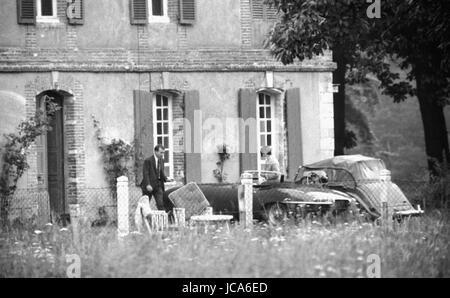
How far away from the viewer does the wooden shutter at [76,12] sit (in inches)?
991

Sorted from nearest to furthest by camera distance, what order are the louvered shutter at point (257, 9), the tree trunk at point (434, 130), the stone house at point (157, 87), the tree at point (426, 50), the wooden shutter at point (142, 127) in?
1. the tree at point (426, 50)
2. the stone house at point (157, 87)
3. the wooden shutter at point (142, 127)
4. the louvered shutter at point (257, 9)
5. the tree trunk at point (434, 130)

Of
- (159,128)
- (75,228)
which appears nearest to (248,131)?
(159,128)

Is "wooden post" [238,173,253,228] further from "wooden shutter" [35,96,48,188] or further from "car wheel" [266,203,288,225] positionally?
"wooden shutter" [35,96,48,188]

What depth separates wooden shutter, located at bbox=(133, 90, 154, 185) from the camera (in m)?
25.8

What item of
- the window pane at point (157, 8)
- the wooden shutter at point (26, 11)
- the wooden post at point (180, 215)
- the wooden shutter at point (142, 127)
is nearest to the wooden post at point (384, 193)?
the wooden post at point (180, 215)

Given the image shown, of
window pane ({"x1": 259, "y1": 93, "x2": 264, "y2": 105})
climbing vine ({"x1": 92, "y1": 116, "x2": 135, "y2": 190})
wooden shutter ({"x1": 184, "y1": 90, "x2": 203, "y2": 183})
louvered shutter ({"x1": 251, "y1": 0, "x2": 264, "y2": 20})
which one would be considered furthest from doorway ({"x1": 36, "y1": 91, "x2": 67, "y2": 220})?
louvered shutter ({"x1": 251, "y1": 0, "x2": 264, "y2": 20})

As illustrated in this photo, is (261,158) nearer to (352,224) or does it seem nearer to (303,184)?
(303,184)

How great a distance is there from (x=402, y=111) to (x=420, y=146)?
1.86 meters

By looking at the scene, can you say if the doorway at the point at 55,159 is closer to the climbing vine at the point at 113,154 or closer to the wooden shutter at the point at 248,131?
the climbing vine at the point at 113,154

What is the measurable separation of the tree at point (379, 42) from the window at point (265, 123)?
1.46 m

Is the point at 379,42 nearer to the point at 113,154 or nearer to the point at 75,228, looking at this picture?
the point at 113,154

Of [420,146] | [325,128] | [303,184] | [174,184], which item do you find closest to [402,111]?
[420,146]

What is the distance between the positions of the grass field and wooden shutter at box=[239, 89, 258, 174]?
11.1m

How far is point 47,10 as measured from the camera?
25.2m
